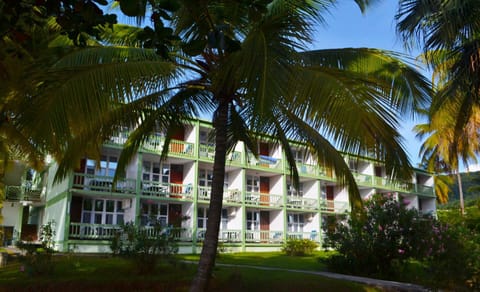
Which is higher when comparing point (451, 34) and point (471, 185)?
point (471, 185)

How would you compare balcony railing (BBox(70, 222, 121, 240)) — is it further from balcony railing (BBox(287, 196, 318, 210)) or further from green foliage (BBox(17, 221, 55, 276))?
balcony railing (BBox(287, 196, 318, 210))

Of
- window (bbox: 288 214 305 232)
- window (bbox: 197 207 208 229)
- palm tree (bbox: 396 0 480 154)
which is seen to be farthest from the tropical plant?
window (bbox: 288 214 305 232)

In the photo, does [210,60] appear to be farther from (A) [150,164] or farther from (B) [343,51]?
(A) [150,164]

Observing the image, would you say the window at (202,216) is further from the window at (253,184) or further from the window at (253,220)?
the window at (253,184)

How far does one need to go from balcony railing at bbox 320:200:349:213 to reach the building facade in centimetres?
8

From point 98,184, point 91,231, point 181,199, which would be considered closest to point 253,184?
point 181,199

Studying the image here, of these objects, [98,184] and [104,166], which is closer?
[98,184]

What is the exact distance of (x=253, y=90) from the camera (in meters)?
5.88

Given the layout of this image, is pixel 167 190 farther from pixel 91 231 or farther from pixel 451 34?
pixel 451 34

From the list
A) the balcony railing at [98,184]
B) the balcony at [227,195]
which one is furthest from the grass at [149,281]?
the balcony at [227,195]

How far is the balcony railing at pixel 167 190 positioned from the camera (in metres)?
24.9

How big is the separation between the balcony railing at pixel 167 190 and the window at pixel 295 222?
991 centimetres

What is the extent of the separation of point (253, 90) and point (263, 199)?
25.1m

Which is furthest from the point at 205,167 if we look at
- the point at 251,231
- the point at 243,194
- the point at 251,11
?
the point at 251,11
